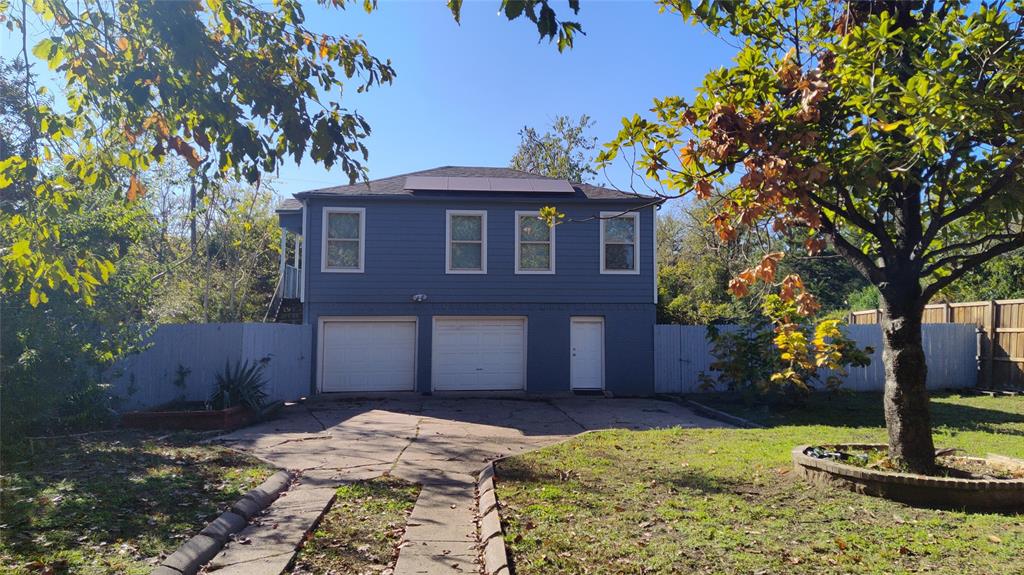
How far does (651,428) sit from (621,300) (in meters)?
6.29

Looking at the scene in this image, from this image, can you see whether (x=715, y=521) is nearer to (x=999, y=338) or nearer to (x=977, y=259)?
(x=977, y=259)

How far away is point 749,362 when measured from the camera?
14.7 metres

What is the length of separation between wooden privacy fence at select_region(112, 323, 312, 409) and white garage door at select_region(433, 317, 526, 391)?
13.4 feet

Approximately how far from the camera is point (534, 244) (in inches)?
717

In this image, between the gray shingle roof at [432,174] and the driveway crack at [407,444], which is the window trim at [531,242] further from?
the driveway crack at [407,444]

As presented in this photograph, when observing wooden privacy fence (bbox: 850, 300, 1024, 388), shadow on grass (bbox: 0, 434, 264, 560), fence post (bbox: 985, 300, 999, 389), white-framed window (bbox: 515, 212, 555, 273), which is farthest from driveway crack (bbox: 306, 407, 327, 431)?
fence post (bbox: 985, 300, 999, 389)

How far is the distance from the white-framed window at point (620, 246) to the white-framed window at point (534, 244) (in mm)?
1404

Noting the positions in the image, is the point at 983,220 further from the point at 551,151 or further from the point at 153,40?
the point at 551,151

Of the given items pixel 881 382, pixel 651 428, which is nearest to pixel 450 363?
pixel 651 428

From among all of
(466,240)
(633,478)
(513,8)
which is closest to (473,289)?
(466,240)

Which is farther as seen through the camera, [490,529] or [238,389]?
[238,389]

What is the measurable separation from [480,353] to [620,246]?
4.60 metres

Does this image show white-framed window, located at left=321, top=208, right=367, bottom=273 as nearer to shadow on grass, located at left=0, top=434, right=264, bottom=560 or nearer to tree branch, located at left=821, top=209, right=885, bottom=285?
shadow on grass, located at left=0, top=434, right=264, bottom=560

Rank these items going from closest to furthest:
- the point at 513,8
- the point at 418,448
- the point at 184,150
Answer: the point at 513,8
the point at 184,150
the point at 418,448
